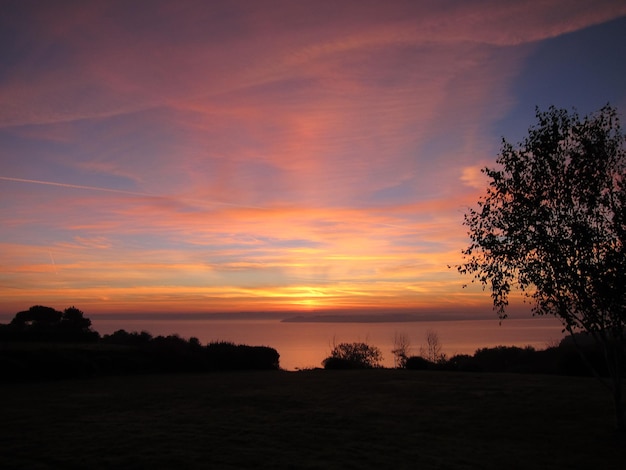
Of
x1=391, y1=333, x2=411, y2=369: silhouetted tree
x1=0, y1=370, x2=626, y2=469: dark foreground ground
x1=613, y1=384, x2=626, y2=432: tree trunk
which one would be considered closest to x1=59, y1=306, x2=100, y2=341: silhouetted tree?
x1=0, y1=370, x2=626, y2=469: dark foreground ground

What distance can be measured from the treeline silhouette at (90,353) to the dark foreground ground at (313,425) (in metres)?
2.01

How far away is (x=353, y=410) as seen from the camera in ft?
54.1

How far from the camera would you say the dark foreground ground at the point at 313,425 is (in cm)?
1034

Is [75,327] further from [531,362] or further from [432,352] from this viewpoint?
[531,362]

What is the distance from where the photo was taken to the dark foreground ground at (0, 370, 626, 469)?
10.3 metres

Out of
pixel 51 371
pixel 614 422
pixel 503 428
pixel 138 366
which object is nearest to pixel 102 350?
pixel 138 366

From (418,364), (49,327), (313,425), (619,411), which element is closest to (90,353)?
(49,327)

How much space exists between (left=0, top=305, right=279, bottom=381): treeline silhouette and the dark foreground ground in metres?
2.01

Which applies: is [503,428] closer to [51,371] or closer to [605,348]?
[605,348]

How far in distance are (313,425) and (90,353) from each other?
1924 centimetres

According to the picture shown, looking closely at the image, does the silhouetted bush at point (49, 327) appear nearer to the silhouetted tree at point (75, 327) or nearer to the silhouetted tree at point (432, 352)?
the silhouetted tree at point (75, 327)

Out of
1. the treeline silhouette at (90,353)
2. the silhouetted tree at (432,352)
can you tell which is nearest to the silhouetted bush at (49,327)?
the treeline silhouette at (90,353)

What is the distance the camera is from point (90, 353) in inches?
1095

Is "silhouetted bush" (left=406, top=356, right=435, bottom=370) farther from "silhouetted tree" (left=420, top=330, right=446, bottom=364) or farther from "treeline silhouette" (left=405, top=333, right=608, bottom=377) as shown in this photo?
"silhouetted tree" (left=420, top=330, right=446, bottom=364)
